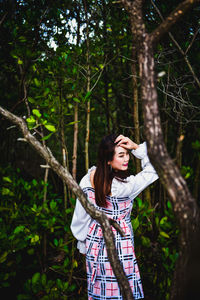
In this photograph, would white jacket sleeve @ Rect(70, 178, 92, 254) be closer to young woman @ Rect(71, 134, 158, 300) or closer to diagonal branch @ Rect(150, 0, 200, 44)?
young woman @ Rect(71, 134, 158, 300)

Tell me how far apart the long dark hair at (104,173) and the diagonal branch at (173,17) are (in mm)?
883

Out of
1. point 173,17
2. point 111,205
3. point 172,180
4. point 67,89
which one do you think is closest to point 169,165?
point 172,180

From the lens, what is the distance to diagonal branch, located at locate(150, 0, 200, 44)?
1.05m

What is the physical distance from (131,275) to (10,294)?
1672mm

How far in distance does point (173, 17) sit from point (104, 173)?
1100 mm

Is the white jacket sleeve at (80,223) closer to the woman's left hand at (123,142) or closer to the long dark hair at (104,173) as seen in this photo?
the long dark hair at (104,173)

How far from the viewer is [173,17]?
41.7 inches

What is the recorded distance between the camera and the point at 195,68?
2557 millimetres

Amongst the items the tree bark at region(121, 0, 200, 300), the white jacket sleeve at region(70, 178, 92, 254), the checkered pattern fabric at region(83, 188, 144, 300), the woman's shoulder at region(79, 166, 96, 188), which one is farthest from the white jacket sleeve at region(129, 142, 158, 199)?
the tree bark at region(121, 0, 200, 300)

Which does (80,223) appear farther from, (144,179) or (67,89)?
(67,89)

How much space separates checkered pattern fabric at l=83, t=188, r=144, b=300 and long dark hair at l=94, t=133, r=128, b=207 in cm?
7

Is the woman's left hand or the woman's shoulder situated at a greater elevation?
the woman's left hand

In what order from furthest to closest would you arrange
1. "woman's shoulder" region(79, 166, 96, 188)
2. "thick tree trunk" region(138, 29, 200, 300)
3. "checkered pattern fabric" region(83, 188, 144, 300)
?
"woman's shoulder" region(79, 166, 96, 188) → "checkered pattern fabric" region(83, 188, 144, 300) → "thick tree trunk" region(138, 29, 200, 300)

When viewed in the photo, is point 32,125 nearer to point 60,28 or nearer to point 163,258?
point 60,28
